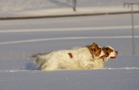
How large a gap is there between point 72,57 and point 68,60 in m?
0.12

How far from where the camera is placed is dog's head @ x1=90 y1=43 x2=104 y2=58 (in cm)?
829

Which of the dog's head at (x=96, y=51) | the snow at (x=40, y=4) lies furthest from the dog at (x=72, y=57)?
the snow at (x=40, y=4)

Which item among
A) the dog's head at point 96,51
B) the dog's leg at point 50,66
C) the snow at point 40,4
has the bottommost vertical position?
the snow at point 40,4

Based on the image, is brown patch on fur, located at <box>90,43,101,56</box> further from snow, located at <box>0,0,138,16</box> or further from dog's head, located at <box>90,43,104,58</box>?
snow, located at <box>0,0,138,16</box>

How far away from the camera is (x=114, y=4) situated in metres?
48.7

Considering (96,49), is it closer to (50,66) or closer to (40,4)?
(50,66)

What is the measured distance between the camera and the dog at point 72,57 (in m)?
8.30

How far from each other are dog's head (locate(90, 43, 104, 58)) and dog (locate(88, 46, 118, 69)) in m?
0.10

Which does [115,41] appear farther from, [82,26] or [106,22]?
[106,22]

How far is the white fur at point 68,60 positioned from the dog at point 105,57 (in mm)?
52

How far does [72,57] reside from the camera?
27.2ft

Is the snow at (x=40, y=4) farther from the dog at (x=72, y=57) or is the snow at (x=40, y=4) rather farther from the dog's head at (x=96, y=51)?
the dog's head at (x=96, y=51)

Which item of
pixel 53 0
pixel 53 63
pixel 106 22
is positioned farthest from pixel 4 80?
pixel 53 0

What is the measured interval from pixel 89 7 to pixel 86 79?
3879 centimetres
